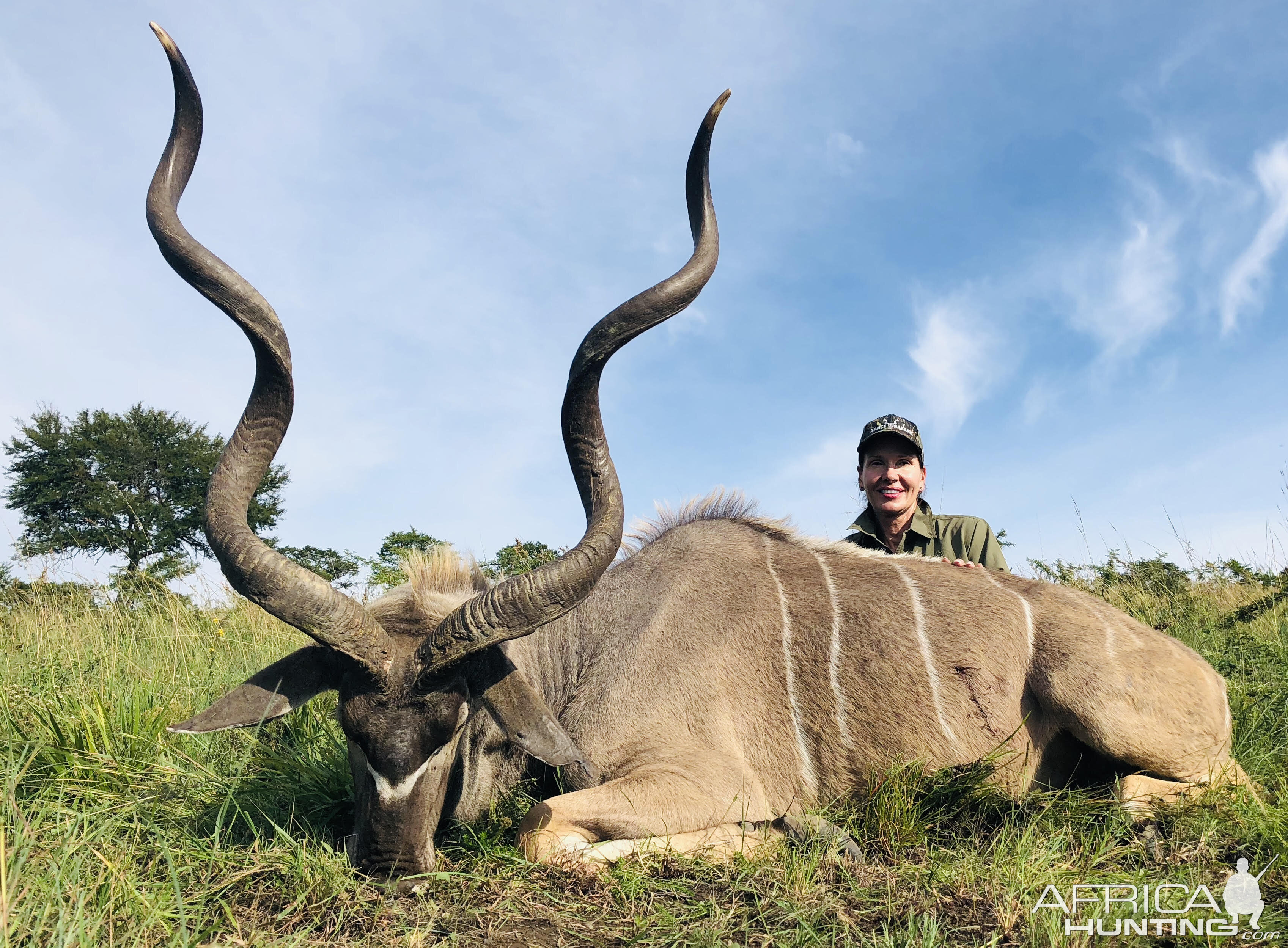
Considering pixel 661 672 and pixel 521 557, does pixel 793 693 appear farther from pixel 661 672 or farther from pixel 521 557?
pixel 521 557

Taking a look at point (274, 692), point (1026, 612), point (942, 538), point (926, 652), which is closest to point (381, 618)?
point (274, 692)

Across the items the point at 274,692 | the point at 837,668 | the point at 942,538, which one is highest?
the point at 942,538

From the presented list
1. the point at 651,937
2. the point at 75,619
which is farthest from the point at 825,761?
the point at 75,619

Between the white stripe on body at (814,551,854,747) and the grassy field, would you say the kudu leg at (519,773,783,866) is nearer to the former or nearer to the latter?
the grassy field

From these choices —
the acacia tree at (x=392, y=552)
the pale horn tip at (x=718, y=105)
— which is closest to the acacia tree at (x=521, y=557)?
the acacia tree at (x=392, y=552)

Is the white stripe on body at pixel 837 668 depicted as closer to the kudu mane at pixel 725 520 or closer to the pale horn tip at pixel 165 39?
the kudu mane at pixel 725 520

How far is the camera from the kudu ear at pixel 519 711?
2896mm

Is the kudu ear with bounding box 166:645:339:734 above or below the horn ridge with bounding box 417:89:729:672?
below

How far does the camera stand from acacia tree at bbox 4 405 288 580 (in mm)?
19516

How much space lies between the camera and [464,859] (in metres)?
2.93

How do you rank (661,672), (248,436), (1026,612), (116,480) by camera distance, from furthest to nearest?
(116,480) < (1026,612) < (661,672) < (248,436)

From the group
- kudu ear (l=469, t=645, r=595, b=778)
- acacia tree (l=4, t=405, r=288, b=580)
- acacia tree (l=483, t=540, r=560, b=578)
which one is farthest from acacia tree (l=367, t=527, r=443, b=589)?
acacia tree (l=4, t=405, r=288, b=580)

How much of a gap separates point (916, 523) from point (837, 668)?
6.97ft

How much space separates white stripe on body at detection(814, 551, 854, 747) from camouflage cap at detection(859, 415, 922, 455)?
1.55m
